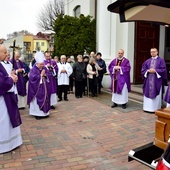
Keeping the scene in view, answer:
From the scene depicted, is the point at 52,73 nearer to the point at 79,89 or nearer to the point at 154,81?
the point at 79,89

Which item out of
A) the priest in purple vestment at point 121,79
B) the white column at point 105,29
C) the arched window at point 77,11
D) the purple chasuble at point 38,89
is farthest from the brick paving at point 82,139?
the arched window at point 77,11

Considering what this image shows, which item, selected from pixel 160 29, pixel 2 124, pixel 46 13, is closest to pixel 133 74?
pixel 160 29

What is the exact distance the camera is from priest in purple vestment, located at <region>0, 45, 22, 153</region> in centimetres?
437

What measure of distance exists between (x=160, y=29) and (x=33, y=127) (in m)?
8.35

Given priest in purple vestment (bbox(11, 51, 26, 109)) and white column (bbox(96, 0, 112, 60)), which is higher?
white column (bbox(96, 0, 112, 60))

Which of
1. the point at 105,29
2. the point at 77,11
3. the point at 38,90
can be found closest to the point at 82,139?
the point at 38,90

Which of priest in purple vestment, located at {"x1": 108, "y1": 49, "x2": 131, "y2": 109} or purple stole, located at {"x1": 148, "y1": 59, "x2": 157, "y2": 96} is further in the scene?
priest in purple vestment, located at {"x1": 108, "y1": 49, "x2": 131, "y2": 109}

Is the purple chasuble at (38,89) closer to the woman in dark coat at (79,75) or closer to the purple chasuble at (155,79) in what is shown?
the purple chasuble at (155,79)

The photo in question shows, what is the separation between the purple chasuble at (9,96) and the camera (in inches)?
170

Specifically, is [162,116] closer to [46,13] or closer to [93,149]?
[93,149]

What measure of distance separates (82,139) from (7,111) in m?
1.62

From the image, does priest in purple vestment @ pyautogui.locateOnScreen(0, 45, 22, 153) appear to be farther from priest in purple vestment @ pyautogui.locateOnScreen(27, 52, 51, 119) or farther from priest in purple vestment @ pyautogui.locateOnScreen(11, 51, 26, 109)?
priest in purple vestment @ pyautogui.locateOnScreen(11, 51, 26, 109)

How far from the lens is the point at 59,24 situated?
13.8m

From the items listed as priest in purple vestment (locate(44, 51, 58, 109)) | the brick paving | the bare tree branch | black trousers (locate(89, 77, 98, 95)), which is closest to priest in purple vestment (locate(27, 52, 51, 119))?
the brick paving
